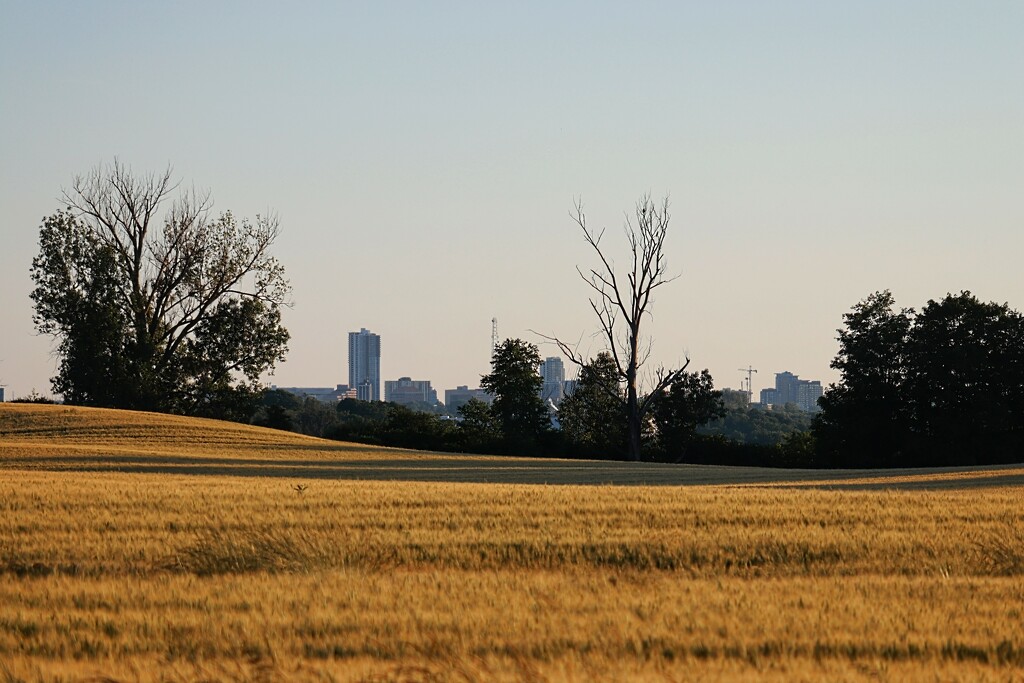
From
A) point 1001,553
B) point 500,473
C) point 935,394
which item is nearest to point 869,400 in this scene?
point 935,394

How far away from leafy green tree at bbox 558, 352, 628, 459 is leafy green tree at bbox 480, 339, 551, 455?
2198 millimetres

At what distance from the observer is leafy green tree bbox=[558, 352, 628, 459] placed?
55375 mm

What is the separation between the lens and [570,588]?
31.3 feet

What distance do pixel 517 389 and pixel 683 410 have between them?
974 cm

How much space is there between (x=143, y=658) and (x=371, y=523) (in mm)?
6904

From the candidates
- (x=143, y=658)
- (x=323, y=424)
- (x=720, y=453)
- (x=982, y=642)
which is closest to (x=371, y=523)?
(x=143, y=658)

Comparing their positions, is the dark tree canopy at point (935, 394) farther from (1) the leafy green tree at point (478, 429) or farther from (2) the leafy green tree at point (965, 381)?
(1) the leafy green tree at point (478, 429)

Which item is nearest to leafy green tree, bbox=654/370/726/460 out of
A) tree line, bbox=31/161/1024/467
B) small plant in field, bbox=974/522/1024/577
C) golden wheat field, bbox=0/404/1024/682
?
tree line, bbox=31/161/1024/467

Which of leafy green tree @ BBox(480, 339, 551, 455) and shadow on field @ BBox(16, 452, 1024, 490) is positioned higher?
leafy green tree @ BBox(480, 339, 551, 455)

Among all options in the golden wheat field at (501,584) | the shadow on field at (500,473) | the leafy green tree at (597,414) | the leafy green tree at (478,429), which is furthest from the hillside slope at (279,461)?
the leafy green tree at (597,414)

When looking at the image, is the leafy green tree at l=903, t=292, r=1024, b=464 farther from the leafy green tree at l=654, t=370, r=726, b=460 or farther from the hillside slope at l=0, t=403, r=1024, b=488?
the hillside slope at l=0, t=403, r=1024, b=488

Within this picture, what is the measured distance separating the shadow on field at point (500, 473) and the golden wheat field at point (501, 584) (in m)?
8.87

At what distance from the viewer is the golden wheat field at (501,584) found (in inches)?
267

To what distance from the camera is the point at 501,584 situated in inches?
376
